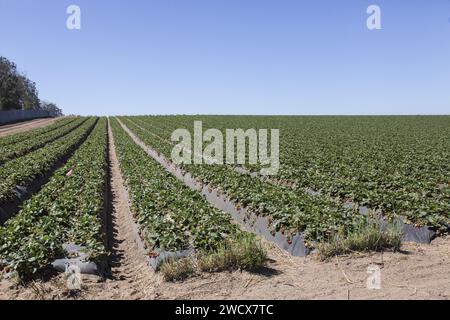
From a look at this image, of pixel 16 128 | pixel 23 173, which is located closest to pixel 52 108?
pixel 16 128

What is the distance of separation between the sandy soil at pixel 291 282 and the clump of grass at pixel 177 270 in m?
0.14

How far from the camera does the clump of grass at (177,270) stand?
668 centimetres

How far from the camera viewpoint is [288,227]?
884 centimetres

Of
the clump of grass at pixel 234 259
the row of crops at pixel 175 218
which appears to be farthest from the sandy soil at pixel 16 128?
the clump of grass at pixel 234 259

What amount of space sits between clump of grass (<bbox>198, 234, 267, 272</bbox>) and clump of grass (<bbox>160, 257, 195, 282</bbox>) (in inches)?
8.8

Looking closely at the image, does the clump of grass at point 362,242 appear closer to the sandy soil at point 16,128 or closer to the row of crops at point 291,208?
the row of crops at point 291,208

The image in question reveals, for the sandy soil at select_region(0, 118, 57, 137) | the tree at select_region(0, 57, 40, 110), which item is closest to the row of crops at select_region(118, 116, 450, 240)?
the sandy soil at select_region(0, 118, 57, 137)

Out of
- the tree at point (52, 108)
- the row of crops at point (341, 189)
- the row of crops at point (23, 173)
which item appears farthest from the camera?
the tree at point (52, 108)

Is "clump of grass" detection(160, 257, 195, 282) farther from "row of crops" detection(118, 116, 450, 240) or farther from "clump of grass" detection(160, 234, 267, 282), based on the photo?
"row of crops" detection(118, 116, 450, 240)

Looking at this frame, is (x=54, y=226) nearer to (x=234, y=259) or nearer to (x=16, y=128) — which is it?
(x=234, y=259)

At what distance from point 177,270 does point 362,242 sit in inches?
138

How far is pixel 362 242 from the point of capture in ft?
25.2
